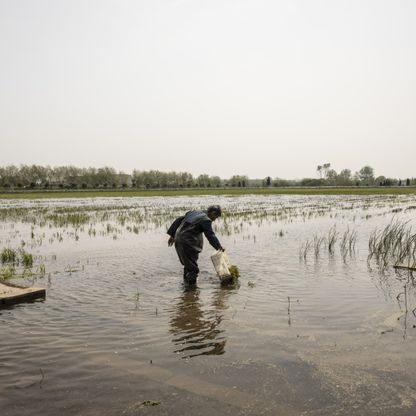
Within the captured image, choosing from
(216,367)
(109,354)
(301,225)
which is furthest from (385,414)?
(301,225)

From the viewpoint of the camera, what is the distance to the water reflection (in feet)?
14.7

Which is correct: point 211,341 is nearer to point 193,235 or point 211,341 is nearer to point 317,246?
point 193,235

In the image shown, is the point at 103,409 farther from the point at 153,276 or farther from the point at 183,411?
the point at 153,276

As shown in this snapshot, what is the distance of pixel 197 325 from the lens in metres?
5.23

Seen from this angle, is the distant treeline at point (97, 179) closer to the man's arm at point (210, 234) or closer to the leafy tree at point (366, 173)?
the leafy tree at point (366, 173)

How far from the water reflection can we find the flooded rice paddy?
23 millimetres

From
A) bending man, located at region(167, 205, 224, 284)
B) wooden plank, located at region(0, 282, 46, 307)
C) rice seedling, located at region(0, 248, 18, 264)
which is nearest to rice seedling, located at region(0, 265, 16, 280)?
rice seedling, located at region(0, 248, 18, 264)

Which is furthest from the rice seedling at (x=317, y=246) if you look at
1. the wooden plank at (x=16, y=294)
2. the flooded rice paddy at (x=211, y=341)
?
the wooden plank at (x=16, y=294)

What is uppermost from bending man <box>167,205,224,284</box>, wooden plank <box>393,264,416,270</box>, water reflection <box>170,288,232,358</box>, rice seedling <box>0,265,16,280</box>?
bending man <box>167,205,224,284</box>

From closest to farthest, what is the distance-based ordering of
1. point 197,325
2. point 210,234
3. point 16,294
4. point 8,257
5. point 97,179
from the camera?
point 197,325
point 16,294
point 210,234
point 8,257
point 97,179

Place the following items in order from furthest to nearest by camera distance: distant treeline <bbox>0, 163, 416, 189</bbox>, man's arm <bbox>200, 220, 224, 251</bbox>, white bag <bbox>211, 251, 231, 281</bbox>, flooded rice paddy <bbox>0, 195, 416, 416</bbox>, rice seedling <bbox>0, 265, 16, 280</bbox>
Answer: distant treeline <bbox>0, 163, 416, 189</bbox> < rice seedling <bbox>0, 265, 16, 280</bbox> < white bag <bbox>211, 251, 231, 281</bbox> < man's arm <bbox>200, 220, 224, 251</bbox> < flooded rice paddy <bbox>0, 195, 416, 416</bbox>

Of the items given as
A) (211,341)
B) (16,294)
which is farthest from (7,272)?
(211,341)

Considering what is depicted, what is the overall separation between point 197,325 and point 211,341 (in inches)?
22.9

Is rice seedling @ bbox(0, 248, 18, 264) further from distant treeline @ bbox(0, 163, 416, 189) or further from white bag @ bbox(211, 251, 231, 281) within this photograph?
distant treeline @ bbox(0, 163, 416, 189)
